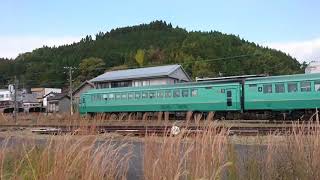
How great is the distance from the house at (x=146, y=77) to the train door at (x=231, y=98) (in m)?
30.0

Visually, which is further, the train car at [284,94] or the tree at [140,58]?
the tree at [140,58]

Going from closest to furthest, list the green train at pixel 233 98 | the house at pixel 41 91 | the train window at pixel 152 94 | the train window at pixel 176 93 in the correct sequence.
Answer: the green train at pixel 233 98, the train window at pixel 176 93, the train window at pixel 152 94, the house at pixel 41 91

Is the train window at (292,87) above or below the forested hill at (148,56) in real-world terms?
below

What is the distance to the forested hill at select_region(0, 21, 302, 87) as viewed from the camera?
3221 inches

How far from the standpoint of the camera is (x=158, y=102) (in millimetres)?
31062

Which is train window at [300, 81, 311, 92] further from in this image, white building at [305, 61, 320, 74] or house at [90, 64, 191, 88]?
house at [90, 64, 191, 88]

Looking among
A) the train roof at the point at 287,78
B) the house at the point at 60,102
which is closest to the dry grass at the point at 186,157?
the train roof at the point at 287,78

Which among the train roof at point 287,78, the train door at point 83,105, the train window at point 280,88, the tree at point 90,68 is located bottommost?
the train door at point 83,105

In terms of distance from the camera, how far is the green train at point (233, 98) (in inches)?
940

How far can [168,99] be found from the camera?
30453 millimetres

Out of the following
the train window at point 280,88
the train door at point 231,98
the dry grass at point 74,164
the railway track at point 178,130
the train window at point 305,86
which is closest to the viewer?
the dry grass at point 74,164

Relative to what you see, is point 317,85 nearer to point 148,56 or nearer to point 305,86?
Result: point 305,86

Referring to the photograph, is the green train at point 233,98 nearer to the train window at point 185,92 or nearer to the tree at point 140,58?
the train window at point 185,92

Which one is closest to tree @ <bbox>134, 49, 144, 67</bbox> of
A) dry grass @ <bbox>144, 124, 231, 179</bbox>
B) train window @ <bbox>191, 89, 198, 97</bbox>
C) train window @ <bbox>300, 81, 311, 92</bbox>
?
train window @ <bbox>191, 89, 198, 97</bbox>
